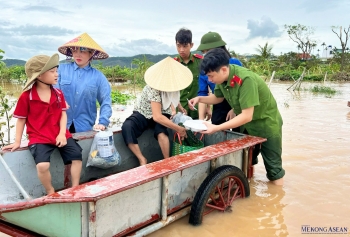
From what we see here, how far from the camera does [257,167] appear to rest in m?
4.64

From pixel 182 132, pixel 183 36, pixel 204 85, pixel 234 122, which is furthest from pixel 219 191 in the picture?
pixel 183 36

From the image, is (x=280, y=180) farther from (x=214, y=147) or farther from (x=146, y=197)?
(x=146, y=197)

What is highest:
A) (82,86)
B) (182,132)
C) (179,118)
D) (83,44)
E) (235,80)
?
(83,44)

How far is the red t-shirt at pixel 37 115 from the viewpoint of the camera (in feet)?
8.83

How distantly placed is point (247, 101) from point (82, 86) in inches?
61.9

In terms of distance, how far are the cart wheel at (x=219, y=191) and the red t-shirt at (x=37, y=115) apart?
4.23ft

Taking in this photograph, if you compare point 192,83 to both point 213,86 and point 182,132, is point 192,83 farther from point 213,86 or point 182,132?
point 182,132

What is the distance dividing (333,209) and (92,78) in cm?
270

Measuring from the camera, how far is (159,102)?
10.6 ft

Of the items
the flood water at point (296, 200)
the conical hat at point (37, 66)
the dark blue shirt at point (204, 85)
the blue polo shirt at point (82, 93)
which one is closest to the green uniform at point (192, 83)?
the dark blue shirt at point (204, 85)

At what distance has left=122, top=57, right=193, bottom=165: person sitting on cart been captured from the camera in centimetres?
319

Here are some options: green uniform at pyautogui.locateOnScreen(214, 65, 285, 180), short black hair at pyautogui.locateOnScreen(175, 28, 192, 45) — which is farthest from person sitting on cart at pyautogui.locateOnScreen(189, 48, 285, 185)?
short black hair at pyautogui.locateOnScreen(175, 28, 192, 45)

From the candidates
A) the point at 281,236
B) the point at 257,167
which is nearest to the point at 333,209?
the point at 281,236

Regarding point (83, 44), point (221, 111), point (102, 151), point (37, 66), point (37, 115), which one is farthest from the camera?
point (221, 111)
